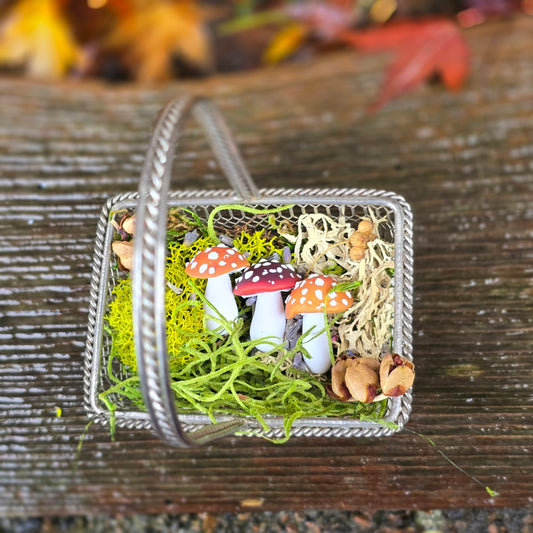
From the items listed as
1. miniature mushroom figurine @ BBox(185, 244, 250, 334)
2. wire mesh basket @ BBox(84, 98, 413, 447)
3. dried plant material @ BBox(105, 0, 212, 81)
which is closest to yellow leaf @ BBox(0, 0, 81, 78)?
dried plant material @ BBox(105, 0, 212, 81)

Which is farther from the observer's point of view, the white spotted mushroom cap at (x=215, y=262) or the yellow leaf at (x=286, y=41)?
the yellow leaf at (x=286, y=41)

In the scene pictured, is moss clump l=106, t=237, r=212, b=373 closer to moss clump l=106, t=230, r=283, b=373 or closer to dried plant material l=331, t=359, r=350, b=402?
moss clump l=106, t=230, r=283, b=373

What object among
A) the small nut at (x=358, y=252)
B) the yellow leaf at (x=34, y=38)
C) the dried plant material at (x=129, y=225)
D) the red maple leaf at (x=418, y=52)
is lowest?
the small nut at (x=358, y=252)

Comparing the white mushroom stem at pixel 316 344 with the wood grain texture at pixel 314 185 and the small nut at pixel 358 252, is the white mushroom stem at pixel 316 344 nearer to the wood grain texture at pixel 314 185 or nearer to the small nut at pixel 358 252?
the small nut at pixel 358 252

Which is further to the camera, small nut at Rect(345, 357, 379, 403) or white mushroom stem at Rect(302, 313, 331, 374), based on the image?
white mushroom stem at Rect(302, 313, 331, 374)

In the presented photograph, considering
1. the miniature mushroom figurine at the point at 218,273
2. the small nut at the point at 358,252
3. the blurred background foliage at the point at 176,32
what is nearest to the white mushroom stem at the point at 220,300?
the miniature mushroom figurine at the point at 218,273

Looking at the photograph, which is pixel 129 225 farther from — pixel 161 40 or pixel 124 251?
pixel 161 40
